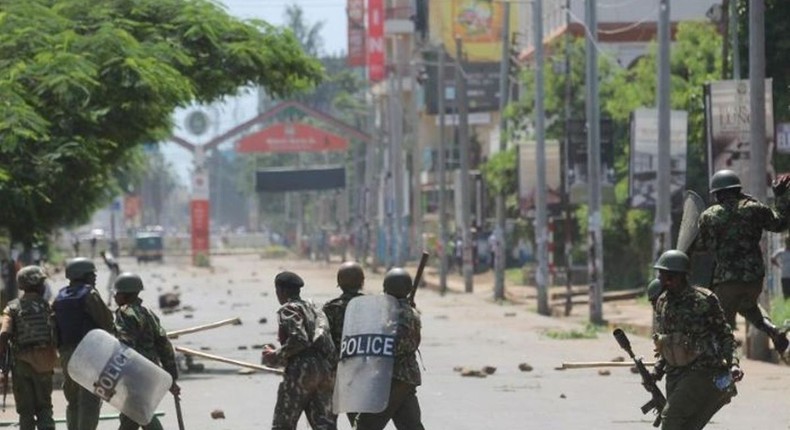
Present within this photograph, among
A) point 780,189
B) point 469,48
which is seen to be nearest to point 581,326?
point 780,189

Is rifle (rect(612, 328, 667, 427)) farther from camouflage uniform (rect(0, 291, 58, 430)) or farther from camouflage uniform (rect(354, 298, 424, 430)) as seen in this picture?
camouflage uniform (rect(0, 291, 58, 430))

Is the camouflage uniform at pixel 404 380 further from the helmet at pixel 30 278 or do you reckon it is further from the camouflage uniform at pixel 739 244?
the helmet at pixel 30 278

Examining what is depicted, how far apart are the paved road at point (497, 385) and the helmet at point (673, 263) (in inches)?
218

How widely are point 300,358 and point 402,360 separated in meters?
0.77

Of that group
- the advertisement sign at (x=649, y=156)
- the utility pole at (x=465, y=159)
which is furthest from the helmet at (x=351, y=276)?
the utility pole at (x=465, y=159)

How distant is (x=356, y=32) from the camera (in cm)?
11794

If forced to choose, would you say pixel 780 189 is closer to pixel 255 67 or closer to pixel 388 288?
pixel 388 288

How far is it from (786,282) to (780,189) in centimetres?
1950

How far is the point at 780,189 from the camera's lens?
604 inches

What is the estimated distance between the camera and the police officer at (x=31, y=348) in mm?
16078

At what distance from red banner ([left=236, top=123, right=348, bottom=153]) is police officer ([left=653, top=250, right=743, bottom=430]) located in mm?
93216

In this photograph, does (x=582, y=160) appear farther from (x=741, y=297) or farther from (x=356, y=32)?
(x=356, y=32)

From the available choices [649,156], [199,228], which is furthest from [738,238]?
[199,228]

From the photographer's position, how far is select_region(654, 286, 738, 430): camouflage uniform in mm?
12477
